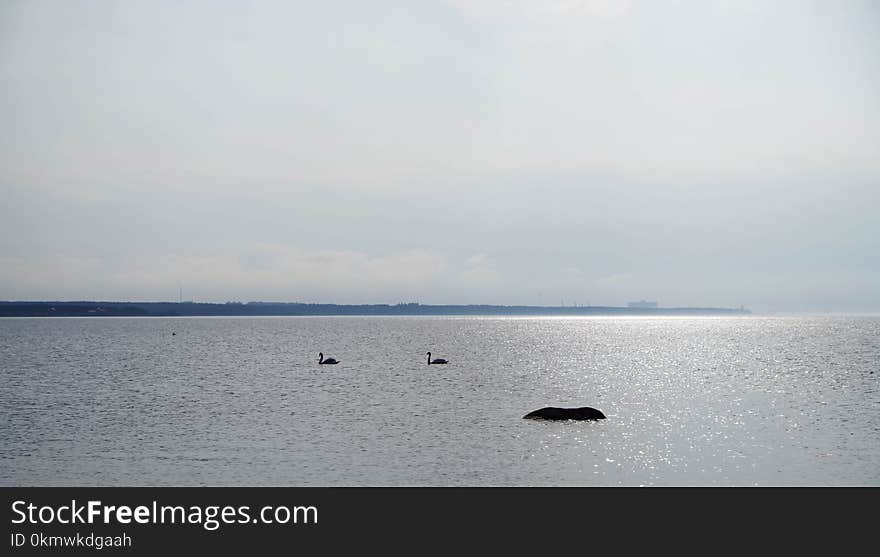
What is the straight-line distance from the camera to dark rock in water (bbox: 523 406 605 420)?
4634cm

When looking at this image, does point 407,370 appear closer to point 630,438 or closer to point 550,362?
point 550,362

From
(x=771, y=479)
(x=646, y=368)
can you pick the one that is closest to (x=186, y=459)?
(x=771, y=479)

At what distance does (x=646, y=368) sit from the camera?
9500 centimetres

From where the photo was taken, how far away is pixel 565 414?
46.5 metres

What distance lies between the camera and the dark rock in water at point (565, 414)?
4634cm

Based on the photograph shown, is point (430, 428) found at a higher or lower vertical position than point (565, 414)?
lower

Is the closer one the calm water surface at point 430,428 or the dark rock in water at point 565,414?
the calm water surface at point 430,428

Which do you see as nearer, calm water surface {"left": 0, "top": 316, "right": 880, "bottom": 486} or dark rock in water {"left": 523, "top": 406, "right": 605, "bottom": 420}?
calm water surface {"left": 0, "top": 316, "right": 880, "bottom": 486}

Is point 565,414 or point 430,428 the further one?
point 565,414
